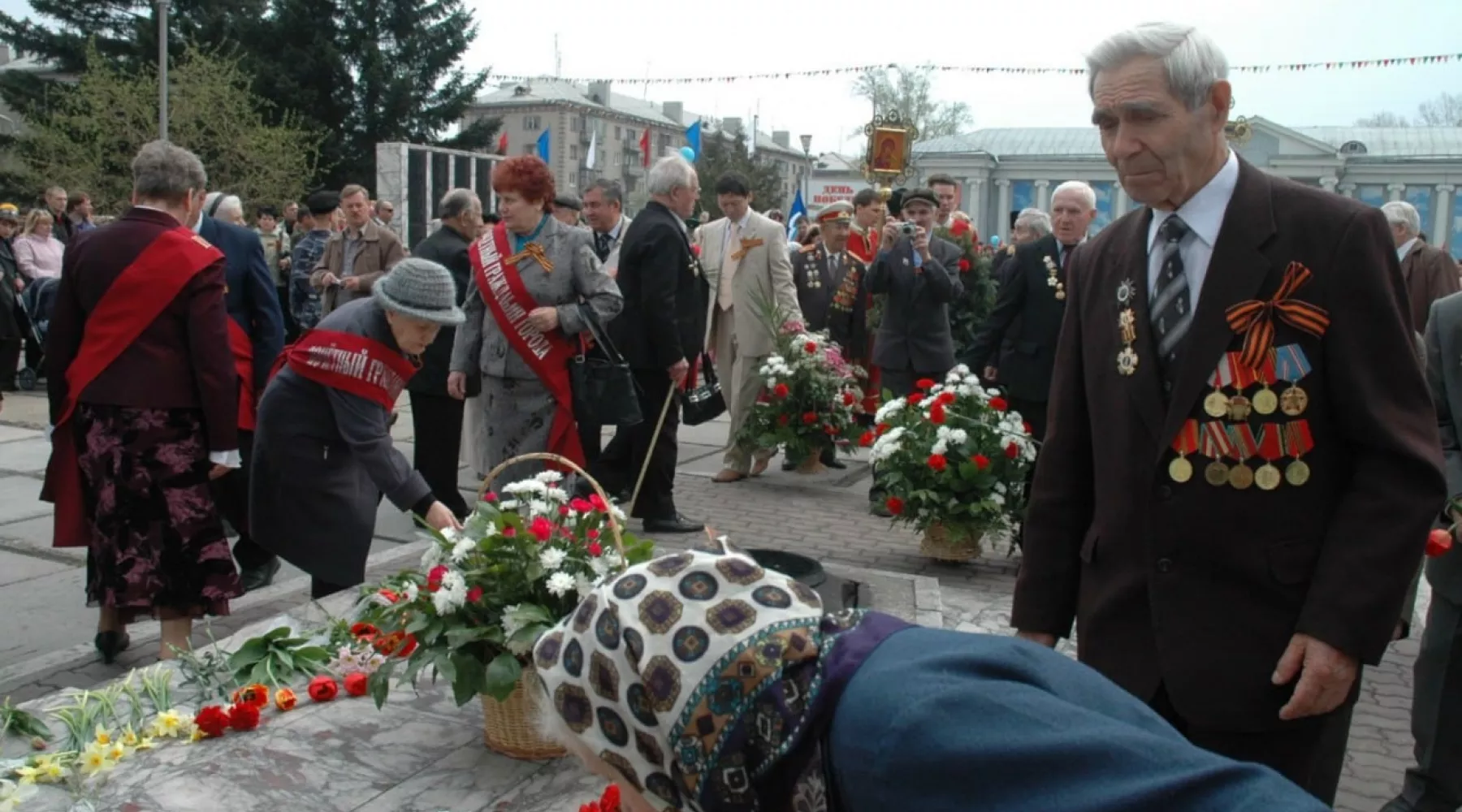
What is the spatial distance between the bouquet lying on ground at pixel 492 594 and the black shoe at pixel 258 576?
2.65m

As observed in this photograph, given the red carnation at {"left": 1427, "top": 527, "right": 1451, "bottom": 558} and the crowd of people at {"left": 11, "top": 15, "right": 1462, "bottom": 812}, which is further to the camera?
the red carnation at {"left": 1427, "top": 527, "right": 1451, "bottom": 558}

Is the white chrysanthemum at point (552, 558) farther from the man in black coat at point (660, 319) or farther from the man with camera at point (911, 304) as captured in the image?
the man with camera at point (911, 304)

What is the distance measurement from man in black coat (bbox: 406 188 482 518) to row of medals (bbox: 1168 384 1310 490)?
16.8 feet

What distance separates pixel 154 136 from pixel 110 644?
26589 millimetres

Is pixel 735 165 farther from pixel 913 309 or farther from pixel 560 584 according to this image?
pixel 560 584

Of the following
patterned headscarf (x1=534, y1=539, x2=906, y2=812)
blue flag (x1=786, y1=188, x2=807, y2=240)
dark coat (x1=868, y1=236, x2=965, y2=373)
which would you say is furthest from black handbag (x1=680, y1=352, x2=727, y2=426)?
blue flag (x1=786, y1=188, x2=807, y2=240)

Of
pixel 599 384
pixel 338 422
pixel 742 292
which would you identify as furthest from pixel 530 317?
pixel 742 292

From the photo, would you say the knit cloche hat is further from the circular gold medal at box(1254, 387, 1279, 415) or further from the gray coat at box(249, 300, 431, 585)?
the circular gold medal at box(1254, 387, 1279, 415)

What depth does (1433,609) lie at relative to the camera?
3580 millimetres

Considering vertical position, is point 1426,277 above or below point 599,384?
above

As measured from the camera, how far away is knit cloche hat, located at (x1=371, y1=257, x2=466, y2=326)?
4.34 meters

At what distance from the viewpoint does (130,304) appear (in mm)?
4469

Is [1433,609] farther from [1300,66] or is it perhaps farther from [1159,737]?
[1300,66]

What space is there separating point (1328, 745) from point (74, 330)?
4.42 meters
